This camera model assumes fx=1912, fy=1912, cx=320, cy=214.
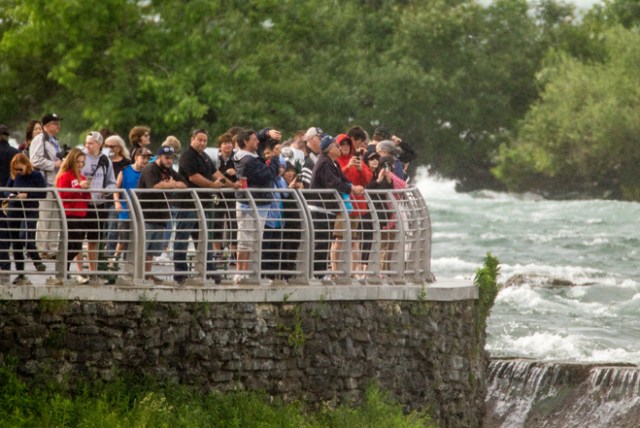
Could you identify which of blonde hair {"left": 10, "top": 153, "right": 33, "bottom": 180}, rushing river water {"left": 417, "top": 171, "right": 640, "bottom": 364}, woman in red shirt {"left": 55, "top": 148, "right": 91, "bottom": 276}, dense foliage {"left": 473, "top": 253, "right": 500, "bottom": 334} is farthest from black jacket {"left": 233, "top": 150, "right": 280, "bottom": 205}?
rushing river water {"left": 417, "top": 171, "right": 640, "bottom": 364}

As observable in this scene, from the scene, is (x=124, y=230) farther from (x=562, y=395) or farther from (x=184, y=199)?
(x=562, y=395)

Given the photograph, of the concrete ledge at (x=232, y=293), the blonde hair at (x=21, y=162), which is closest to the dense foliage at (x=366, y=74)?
the concrete ledge at (x=232, y=293)

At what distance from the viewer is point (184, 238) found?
1812 centimetres

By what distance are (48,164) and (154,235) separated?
1846 mm

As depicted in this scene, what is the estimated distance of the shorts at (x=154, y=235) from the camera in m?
18.0

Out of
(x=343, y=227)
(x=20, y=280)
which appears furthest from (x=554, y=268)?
(x=20, y=280)

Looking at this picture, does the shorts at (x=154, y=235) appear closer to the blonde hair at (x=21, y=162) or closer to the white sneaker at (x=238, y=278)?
the white sneaker at (x=238, y=278)

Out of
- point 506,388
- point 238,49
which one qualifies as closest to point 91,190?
point 506,388

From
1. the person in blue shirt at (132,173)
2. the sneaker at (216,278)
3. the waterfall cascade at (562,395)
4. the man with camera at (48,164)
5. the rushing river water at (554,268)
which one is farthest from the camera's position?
the rushing river water at (554,268)

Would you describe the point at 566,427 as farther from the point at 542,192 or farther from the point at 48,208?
the point at 542,192

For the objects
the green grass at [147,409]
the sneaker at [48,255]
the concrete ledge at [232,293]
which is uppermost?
the sneaker at [48,255]

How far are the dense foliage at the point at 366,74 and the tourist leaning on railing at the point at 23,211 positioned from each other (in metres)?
29.5

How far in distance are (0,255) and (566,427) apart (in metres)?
8.03

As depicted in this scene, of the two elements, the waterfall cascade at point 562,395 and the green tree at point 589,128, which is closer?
the waterfall cascade at point 562,395
